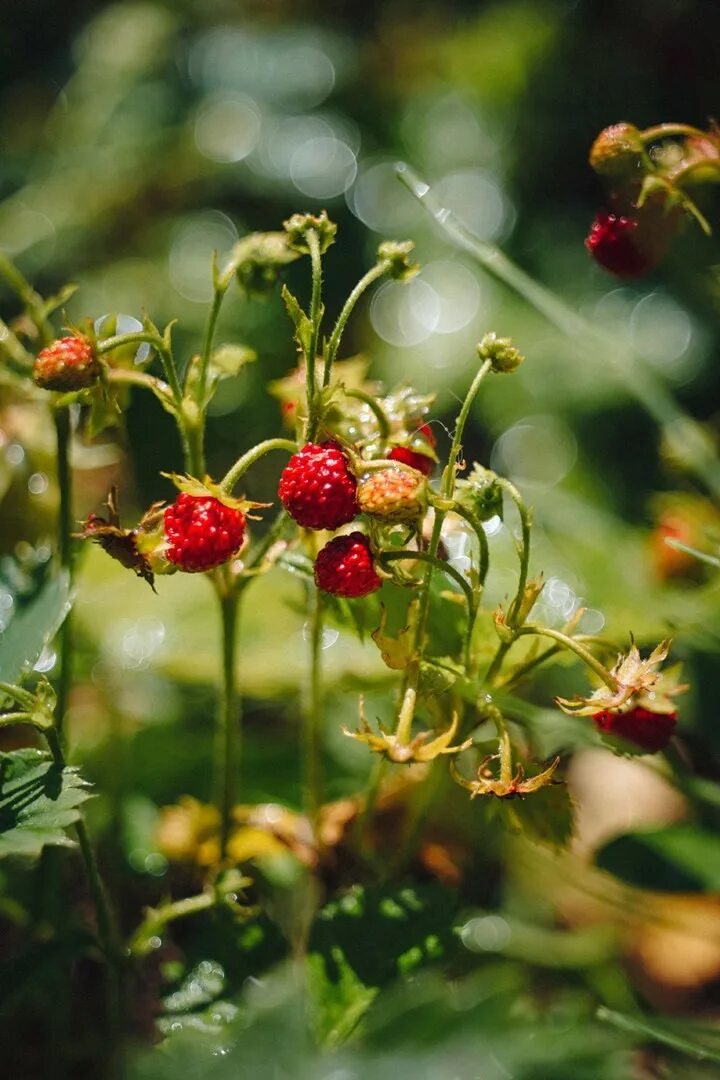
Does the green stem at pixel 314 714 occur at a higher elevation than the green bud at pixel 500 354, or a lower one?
lower

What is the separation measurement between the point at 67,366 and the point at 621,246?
397 millimetres

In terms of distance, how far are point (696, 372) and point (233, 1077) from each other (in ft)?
4.37

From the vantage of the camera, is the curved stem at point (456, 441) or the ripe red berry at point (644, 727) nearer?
the curved stem at point (456, 441)

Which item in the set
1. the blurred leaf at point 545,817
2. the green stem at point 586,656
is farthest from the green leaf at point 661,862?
the green stem at point 586,656

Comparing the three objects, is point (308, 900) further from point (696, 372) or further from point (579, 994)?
point (696, 372)

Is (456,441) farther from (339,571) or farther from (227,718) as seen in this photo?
(227,718)

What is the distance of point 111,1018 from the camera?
2.50 ft

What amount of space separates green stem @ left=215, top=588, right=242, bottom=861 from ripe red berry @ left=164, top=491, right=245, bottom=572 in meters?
0.12

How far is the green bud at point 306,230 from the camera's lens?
628mm

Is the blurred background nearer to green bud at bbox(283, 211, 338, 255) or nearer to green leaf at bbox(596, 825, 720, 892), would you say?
green leaf at bbox(596, 825, 720, 892)

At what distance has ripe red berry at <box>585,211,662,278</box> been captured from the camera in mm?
761

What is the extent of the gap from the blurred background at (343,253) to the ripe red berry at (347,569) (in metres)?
0.42

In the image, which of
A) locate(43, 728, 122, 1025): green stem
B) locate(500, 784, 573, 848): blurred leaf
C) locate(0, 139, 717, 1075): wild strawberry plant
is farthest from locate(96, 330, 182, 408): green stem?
locate(500, 784, 573, 848): blurred leaf

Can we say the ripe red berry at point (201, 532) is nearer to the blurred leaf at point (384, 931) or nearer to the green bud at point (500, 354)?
the green bud at point (500, 354)
